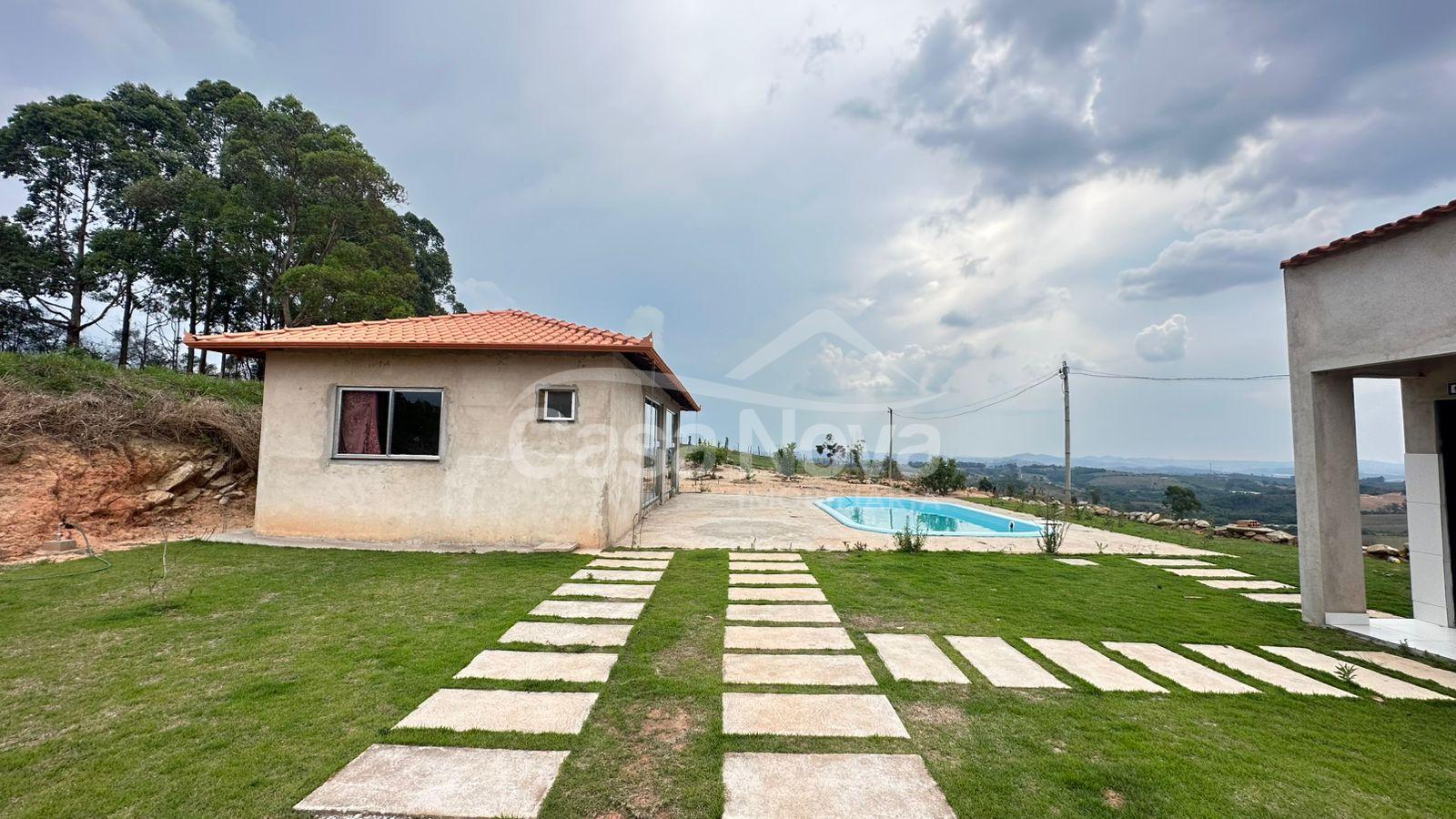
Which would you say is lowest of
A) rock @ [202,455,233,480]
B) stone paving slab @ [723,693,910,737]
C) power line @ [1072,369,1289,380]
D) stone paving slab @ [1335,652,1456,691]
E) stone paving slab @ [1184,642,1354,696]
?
stone paving slab @ [1335,652,1456,691]

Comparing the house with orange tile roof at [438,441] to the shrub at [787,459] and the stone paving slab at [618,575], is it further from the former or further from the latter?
the shrub at [787,459]

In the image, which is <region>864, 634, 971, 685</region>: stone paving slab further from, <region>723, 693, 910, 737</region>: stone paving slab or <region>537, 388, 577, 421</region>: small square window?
<region>537, 388, 577, 421</region>: small square window

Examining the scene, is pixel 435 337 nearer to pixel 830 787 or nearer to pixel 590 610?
pixel 590 610

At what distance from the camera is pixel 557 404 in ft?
24.6

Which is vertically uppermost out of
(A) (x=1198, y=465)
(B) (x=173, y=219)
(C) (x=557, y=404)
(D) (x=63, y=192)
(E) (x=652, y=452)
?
(D) (x=63, y=192)

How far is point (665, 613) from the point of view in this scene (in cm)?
456

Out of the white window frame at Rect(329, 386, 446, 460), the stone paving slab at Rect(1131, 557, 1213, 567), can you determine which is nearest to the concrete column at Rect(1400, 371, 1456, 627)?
the stone paving slab at Rect(1131, 557, 1213, 567)

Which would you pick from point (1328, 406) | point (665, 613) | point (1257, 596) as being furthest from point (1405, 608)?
point (665, 613)

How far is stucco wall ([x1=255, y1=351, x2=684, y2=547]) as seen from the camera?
739 centimetres

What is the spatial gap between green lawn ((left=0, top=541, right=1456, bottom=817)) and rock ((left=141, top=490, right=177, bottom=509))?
136 inches

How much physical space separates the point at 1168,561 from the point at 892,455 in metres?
15.6

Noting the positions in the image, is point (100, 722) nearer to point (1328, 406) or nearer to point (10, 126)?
point (1328, 406)

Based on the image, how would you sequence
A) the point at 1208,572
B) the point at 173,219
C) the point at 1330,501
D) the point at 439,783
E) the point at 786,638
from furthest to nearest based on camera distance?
the point at 173,219, the point at 1208,572, the point at 1330,501, the point at 786,638, the point at 439,783

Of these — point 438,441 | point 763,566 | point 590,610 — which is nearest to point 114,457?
point 438,441
